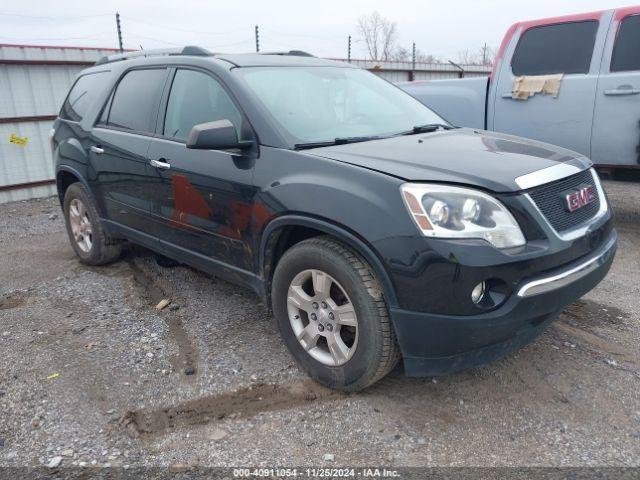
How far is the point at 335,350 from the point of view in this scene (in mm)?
2848

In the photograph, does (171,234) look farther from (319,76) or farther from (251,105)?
(319,76)

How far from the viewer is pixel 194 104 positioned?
3.62 metres

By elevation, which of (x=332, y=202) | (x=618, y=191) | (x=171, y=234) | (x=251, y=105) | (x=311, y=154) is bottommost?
(x=618, y=191)

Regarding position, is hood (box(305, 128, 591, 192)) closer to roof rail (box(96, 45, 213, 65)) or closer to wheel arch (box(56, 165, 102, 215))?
roof rail (box(96, 45, 213, 65))

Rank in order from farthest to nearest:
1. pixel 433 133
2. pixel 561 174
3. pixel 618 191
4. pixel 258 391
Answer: pixel 618 191
pixel 433 133
pixel 258 391
pixel 561 174

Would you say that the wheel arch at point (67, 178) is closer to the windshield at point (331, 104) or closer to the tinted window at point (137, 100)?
the tinted window at point (137, 100)

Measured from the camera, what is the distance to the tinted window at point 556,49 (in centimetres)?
543

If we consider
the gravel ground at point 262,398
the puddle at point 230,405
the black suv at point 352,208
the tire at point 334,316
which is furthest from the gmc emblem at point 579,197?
the puddle at point 230,405

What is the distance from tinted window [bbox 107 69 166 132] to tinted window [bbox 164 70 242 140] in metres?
0.21

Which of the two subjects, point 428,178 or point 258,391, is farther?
point 258,391

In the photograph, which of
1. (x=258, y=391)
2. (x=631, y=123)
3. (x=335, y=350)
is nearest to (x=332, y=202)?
(x=335, y=350)

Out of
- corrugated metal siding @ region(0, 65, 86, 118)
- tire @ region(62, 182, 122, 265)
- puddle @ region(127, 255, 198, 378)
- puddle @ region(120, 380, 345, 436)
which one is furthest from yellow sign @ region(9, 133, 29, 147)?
puddle @ region(120, 380, 345, 436)

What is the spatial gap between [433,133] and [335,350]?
156cm

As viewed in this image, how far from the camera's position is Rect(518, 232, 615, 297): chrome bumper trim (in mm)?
2434
